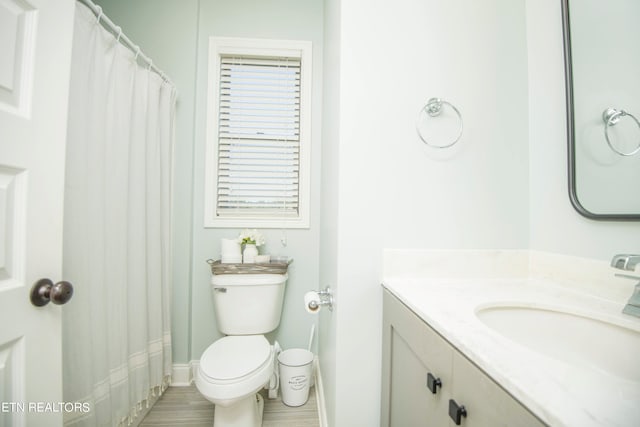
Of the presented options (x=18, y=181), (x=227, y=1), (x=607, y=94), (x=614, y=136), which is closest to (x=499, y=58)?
(x=607, y=94)

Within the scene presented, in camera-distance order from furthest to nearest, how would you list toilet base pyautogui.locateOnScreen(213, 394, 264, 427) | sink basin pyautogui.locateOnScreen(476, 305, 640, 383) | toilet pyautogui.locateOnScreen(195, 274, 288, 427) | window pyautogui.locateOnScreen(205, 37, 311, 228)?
window pyautogui.locateOnScreen(205, 37, 311, 228)
toilet base pyautogui.locateOnScreen(213, 394, 264, 427)
toilet pyautogui.locateOnScreen(195, 274, 288, 427)
sink basin pyautogui.locateOnScreen(476, 305, 640, 383)

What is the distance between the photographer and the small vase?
4.89 ft

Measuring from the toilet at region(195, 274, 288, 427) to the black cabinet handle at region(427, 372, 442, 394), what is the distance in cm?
79

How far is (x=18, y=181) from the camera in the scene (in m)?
0.59

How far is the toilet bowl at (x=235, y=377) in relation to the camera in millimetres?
997

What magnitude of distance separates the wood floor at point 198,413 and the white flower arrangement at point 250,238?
0.94 meters

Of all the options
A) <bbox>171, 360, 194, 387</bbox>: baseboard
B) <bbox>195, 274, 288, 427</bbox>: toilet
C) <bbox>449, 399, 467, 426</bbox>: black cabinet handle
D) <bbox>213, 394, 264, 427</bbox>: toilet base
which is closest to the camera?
<bbox>449, 399, 467, 426</bbox>: black cabinet handle

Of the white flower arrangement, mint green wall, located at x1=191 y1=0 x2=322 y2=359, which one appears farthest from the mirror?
the white flower arrangement

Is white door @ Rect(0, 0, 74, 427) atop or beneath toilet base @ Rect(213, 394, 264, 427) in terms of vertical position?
atop

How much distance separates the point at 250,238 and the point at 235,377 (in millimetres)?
736

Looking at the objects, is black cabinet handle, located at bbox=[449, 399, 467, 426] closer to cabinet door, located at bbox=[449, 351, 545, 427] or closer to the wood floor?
cabinet door, located at bbox=[449, 351, 545, 427]

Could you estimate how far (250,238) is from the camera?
4.97ft

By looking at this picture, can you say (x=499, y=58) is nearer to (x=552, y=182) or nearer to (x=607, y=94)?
(x=607, y=94)

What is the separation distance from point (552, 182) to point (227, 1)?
213cm
